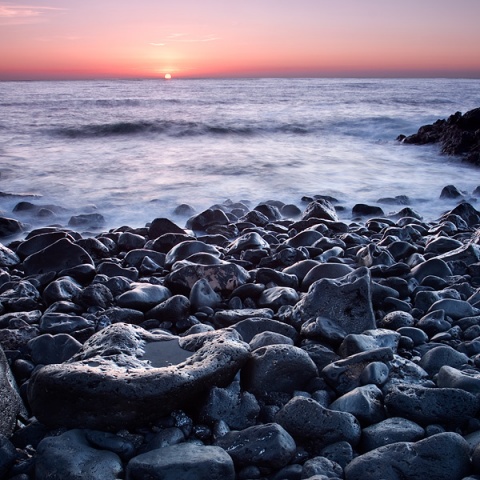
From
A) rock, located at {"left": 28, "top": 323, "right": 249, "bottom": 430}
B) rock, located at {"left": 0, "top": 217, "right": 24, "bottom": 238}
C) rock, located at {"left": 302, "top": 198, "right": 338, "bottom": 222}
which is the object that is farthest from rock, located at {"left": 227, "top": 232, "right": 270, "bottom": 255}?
rock, located at {"left": 0, "top": 217, "right": 24, "bottom": 238}

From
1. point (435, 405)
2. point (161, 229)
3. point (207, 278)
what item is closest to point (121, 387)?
point (435, 405)

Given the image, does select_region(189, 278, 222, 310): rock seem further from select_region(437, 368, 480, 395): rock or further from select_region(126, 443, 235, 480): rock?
select_region(126, 443, 235, 480): rock

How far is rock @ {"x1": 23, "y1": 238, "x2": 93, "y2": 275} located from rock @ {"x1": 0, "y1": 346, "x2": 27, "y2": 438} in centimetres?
209

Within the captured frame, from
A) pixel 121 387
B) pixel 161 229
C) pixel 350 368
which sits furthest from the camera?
pixel 161 229

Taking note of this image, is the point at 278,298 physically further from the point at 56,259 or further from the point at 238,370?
the point at 56,259

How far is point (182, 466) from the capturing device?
1877mm

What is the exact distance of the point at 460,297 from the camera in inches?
149

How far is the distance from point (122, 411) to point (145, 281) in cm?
217

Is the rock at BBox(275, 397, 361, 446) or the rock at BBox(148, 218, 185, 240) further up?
the rock at BBox(148, 218, 185, 240)

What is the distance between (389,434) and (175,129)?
1687cm

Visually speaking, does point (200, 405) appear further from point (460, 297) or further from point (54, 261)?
point (54, 261)

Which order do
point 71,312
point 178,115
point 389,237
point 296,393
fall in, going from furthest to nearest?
point 178,115 → point 389,237 → point 71,312 → point 296,393

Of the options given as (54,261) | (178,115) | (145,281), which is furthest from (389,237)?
(178,115)

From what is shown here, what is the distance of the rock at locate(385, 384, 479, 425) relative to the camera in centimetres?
224
